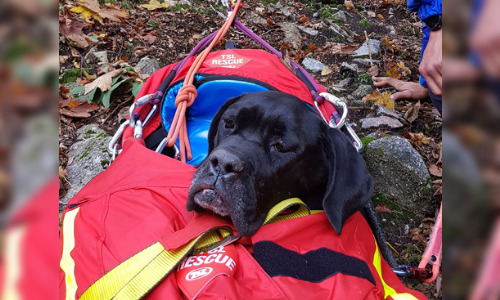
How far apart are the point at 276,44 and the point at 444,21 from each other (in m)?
6.13

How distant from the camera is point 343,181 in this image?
2459 millimetres

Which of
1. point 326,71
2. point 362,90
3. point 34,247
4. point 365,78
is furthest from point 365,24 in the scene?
point 34,247

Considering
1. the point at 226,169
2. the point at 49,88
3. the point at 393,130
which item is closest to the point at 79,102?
the point at 226,169

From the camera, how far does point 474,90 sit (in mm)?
273

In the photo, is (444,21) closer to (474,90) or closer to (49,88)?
(474,90)

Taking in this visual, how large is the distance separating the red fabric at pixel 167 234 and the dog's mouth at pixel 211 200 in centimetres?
19

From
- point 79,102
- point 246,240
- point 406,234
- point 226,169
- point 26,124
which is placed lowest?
point 406,234

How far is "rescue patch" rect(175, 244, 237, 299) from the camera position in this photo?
1.86 metres

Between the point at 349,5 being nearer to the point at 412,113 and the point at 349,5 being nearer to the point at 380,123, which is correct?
the point at 412,113

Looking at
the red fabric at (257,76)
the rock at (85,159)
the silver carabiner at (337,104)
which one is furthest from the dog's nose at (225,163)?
the rock at (85,159)

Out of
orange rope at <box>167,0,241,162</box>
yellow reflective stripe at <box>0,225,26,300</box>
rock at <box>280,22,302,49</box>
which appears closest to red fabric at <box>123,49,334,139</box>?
orange rope at <box>167,0,241,162</box>

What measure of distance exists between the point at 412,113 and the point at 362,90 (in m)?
0.71

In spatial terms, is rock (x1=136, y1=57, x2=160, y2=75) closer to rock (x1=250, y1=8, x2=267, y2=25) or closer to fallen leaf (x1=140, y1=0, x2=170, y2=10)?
fallen leaf (x1=140, y1=0, x2=170, y2=10)

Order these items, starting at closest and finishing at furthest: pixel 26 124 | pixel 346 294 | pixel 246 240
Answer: pixel 26 124 → pixel 346 294 → pixel 246 240
